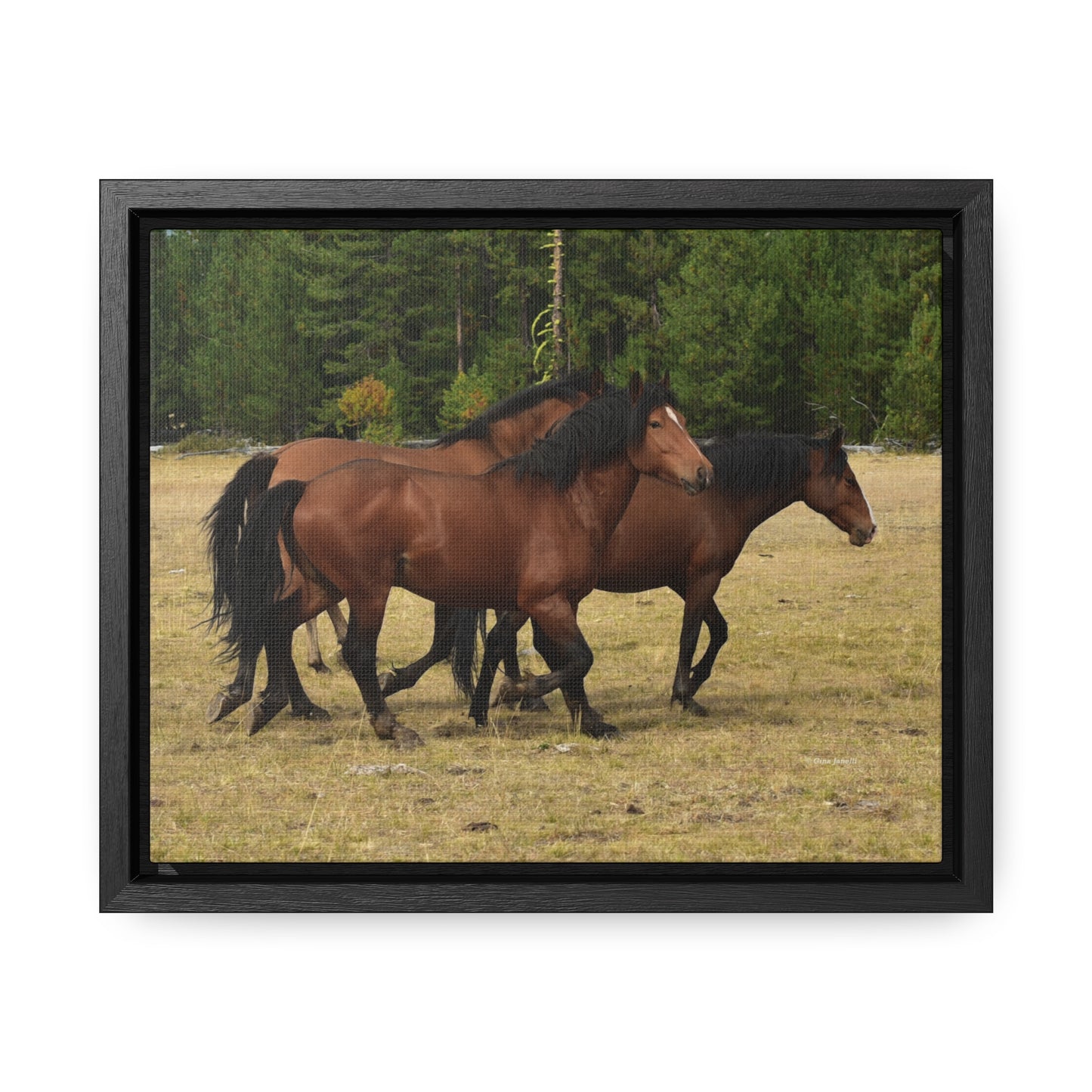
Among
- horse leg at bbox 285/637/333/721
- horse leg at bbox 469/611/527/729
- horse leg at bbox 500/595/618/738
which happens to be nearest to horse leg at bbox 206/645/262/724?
horse leg at bbox 285/637/333/721

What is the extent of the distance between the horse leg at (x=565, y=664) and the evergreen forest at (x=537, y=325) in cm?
61

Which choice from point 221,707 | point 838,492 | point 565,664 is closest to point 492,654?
point 565,664

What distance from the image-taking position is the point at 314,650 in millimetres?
3463

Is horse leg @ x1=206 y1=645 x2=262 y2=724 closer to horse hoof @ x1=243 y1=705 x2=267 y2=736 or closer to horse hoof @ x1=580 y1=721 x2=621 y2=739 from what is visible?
horse hoof @ x1=243 y1=705 x2=267 y2=736

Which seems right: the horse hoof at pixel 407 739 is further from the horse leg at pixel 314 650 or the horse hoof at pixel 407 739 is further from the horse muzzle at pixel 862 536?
the horse muzzle at pixel 862 536

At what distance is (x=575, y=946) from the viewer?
11.1 ft

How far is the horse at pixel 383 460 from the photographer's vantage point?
3.43m

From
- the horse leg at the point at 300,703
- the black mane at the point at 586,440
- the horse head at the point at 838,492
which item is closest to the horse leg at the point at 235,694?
the horse leg at the point at 300,703

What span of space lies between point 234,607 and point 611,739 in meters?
1.13

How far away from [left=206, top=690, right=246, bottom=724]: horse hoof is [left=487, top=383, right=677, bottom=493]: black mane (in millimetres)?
968

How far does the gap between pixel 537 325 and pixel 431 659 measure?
0.99 metres

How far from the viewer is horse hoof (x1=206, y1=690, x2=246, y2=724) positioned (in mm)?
3430

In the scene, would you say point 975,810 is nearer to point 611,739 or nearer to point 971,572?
point 971,572

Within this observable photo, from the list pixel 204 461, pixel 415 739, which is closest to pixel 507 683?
pixel 415 739
